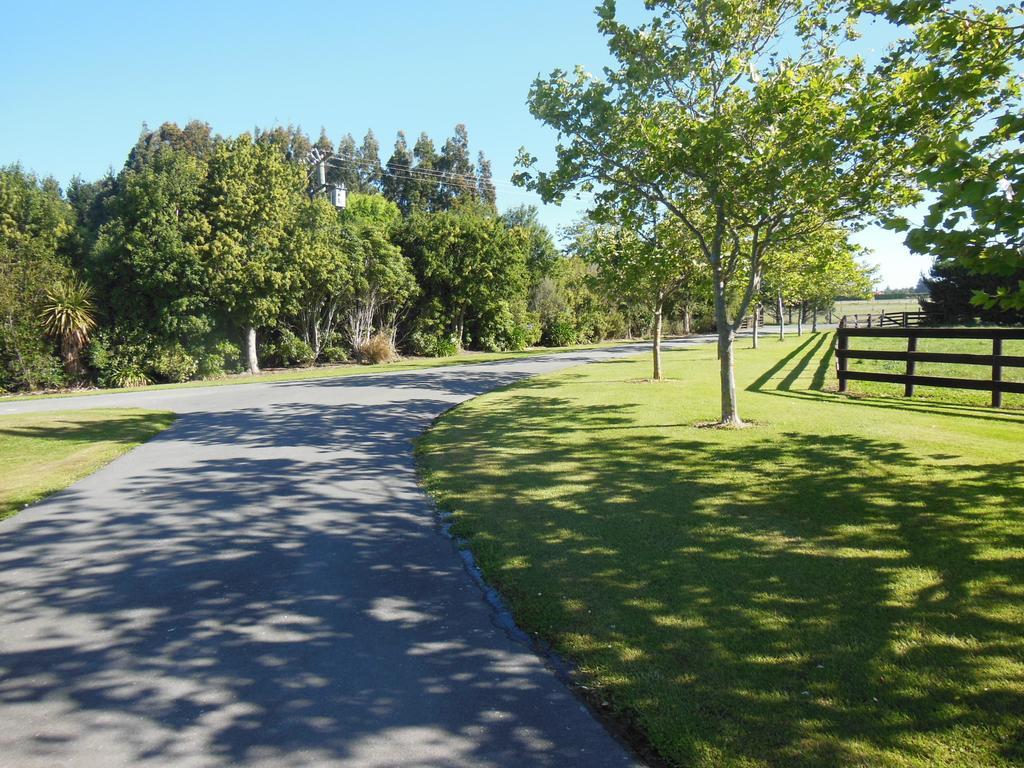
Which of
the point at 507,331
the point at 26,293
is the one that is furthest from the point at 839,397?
the point at 507,331

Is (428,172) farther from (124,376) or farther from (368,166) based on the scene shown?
(124,376)

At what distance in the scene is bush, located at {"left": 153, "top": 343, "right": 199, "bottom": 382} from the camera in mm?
27598

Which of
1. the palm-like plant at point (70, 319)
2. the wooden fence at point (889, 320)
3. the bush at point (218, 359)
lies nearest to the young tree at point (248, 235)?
the bush at point (218, 359)

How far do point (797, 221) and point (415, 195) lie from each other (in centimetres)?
6993

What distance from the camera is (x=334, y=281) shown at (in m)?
31.9

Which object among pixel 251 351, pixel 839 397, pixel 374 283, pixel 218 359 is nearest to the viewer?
pixel 839 397

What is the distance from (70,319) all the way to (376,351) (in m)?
12.3

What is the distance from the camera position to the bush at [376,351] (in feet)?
110

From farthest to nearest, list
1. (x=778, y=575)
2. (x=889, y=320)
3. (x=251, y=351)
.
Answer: (x=889, y=320), (x=251, y=351), (x=778, y=575)

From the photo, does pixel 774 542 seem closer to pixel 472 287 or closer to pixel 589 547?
pixel 589 547

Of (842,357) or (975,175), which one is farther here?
(842,357)

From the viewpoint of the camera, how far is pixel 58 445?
11961mm

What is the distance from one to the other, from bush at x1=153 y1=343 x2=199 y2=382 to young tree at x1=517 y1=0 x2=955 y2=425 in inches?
809

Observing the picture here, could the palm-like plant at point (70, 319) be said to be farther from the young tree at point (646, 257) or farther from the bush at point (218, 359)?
the young tree at point (646, 257)
